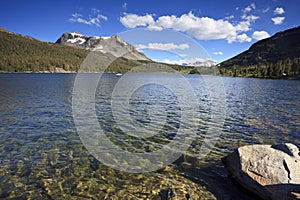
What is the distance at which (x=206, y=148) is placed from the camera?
13.2 meters

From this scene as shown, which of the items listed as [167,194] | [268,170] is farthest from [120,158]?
[268,170]

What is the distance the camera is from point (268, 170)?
8.14 meters

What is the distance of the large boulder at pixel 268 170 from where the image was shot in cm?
748

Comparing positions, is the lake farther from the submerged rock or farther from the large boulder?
the large boulder

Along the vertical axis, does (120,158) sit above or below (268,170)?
below

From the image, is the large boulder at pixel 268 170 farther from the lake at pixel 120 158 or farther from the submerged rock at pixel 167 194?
the submerged rock at pixel 167 194

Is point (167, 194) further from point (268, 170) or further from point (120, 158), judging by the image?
point (268, 170)

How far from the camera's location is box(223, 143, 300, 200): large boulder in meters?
7.48

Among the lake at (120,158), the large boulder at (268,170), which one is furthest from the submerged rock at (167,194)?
the large boulder at (268,170)

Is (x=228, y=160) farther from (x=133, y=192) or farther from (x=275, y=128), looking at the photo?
(x=275, y=128)

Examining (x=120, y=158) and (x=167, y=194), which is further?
(x=120, y=158)

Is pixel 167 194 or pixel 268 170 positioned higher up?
pixel 268 170

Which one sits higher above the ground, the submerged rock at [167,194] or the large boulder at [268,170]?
the large boulder at [268,170]

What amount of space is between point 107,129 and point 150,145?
16.8 feet
